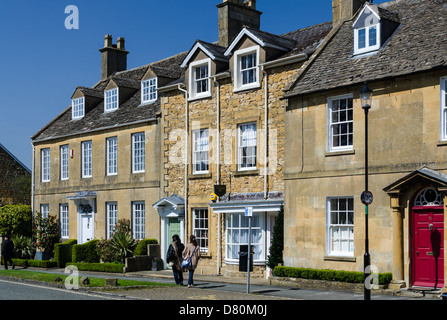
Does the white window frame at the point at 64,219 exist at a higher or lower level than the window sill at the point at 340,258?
higher

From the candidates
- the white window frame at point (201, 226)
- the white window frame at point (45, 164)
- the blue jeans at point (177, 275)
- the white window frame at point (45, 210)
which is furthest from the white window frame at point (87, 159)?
the blue jeans at point (177, 275)

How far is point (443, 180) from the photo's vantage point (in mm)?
18203

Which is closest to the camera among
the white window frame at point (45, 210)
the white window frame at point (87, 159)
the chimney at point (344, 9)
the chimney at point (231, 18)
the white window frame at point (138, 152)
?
the chimney at point (344, 9)

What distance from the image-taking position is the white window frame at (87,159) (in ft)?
113

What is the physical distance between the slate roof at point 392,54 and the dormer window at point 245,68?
311cm

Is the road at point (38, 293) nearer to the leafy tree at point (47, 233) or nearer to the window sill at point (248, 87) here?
the window sill at point (248, 87)

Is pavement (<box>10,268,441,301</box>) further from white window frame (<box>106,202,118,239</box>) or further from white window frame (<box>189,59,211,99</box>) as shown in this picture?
white window frame (<box>106,202,118,239</box>)

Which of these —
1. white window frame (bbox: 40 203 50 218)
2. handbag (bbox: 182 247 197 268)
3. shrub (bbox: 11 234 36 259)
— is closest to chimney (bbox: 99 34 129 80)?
white window frame (bbox: 40 203 50 218)

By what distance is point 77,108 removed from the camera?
37688 mm

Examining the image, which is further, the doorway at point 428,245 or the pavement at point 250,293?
the doorway at point 428,245

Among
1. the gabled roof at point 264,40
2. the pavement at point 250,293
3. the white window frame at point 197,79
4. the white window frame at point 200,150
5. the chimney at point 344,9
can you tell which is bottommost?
the pavement at point 250,293

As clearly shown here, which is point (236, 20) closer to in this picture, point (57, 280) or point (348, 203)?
point (348, 203)

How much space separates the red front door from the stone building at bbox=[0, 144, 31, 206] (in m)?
32.8

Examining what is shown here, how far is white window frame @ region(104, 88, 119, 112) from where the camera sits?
115 feet
